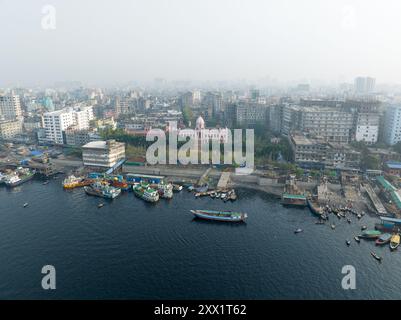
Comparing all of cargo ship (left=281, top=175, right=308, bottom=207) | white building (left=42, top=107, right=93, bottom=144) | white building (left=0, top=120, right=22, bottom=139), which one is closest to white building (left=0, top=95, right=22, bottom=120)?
white building (left=0, top=120, right=22, bottom=139)

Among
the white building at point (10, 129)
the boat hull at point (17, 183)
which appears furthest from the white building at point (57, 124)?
the boat hull at point (17, 183)

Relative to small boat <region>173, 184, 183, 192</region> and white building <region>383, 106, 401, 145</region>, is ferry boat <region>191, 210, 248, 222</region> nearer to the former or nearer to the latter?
small boat <region>173, 184, 183, 192</region>

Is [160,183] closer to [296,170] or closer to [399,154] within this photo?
[296,170]

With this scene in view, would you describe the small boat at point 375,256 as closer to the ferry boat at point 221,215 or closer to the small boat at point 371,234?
the small boat at point 371,234

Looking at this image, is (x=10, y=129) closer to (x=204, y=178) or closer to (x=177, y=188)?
(x=177, y=188)

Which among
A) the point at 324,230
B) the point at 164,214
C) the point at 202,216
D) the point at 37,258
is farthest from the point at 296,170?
the point at 37,258

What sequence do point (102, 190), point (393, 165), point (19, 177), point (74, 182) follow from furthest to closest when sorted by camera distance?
point (19, 177) → point (393, 165) → point (74, 182) → point (102, 190)

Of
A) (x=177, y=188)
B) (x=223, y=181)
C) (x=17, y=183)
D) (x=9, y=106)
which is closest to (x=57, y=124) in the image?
(x=17, y=183)
